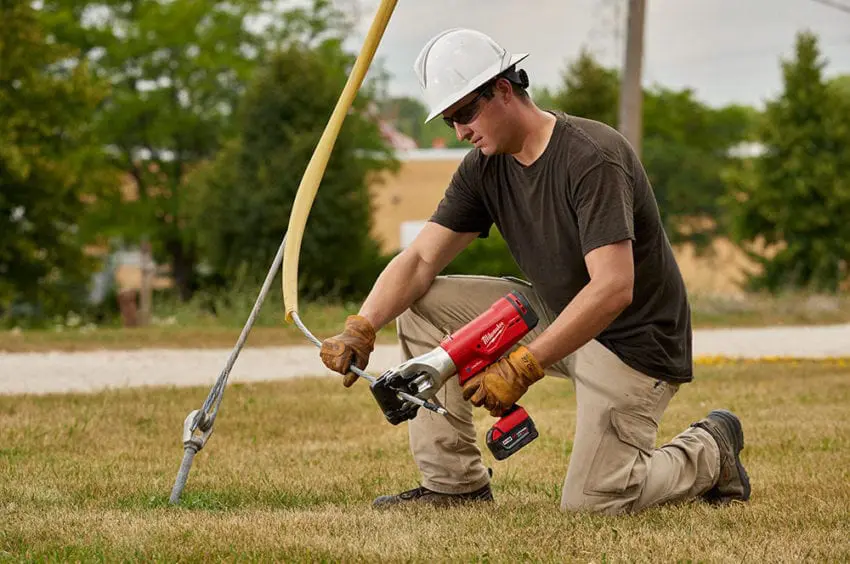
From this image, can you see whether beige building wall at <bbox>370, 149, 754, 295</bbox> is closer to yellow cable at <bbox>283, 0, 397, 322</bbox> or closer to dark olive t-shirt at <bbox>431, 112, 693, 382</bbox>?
yellow cable at <bbox>283, 0, 397, 322</bbox>

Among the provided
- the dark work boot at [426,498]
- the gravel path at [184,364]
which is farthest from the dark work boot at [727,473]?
the gravel path at [184,364]

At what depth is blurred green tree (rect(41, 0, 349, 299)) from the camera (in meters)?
32.8

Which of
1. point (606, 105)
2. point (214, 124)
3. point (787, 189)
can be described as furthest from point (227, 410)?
point (214, 124)

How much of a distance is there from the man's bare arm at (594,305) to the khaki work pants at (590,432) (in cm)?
53

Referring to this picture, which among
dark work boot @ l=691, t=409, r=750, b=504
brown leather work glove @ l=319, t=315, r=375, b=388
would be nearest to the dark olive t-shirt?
dark work boot @ l=691, t=409, r=750, b=504

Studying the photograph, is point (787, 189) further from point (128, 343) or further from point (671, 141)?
point (671, 141)

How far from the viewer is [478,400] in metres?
4.17

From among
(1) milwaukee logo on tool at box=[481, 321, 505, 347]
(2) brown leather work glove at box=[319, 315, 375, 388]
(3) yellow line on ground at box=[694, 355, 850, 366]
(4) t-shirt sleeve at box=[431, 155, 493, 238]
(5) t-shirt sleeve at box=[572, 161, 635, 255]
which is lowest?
(3) yellow line on ground at box=[694, 355, 850, 366]

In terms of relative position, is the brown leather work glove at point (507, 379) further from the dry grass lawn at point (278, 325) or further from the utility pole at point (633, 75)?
the utility pole at point (633, 75)

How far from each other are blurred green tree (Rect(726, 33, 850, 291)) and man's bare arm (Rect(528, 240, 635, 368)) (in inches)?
827

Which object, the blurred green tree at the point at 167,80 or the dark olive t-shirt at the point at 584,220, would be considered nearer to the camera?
the dark olive t-shirt at the point at 584,220

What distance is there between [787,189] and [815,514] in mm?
21147

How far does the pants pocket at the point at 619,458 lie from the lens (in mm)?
4629

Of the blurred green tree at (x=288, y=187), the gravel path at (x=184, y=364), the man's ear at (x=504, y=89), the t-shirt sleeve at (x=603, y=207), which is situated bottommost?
the blurred green tree at (x=288, y=187)
